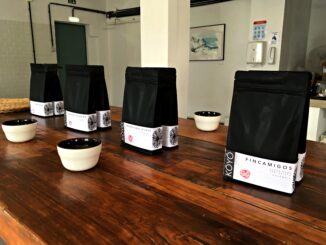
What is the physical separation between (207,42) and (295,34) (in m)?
1.27

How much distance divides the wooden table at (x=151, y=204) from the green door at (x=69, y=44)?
388 cm

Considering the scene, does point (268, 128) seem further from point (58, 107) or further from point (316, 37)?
point (316, 37)

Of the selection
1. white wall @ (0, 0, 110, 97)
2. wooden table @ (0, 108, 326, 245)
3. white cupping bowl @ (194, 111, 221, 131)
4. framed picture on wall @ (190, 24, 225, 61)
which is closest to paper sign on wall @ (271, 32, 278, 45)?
framed picture on wall @ (190, 24, 225, 61)

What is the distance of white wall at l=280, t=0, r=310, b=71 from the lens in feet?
9.94

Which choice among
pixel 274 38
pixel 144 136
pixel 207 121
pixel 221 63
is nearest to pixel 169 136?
pixel 144 136

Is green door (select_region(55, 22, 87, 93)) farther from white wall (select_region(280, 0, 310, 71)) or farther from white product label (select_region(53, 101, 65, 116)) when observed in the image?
white wall (select_region(280, 0, 310, 71))

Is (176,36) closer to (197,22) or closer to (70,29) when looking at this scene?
→ (197,22)

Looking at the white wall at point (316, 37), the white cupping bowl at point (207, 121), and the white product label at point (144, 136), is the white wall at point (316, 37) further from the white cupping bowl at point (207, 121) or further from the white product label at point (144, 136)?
the white product label at point (144, 136)

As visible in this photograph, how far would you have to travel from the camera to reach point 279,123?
1.98 feet

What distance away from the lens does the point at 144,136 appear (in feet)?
2.81

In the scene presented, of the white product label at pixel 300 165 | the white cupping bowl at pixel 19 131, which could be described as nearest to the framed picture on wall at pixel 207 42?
the white cupping bowl at pixel 19 131

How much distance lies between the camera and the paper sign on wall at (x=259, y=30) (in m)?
3.07

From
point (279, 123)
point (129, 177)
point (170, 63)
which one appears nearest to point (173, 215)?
point (129, 177)

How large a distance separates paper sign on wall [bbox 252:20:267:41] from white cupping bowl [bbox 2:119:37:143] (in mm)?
2857
